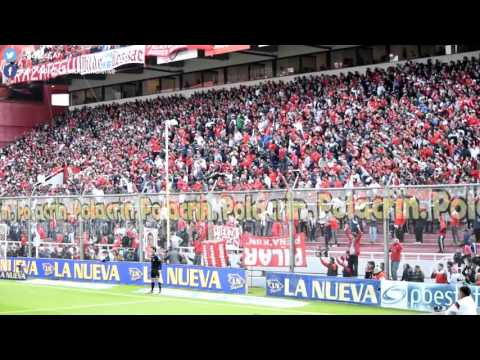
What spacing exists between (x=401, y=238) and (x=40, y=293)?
39.9 feet

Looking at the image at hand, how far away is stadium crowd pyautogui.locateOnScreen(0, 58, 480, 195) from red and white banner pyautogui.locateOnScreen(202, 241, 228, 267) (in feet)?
15.3

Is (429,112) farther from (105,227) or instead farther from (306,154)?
(105,227)

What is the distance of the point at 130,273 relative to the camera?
26.6 m

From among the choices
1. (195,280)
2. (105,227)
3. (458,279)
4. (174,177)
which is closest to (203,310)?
(195,280)

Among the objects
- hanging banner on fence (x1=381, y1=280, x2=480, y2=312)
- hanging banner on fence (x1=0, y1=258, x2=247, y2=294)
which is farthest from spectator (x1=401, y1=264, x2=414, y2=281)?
hanging banner on fence (x1=0, y1=258, x2=247, y2=294)

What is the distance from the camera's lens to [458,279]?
18.7 meters

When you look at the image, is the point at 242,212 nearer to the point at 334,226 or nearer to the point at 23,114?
the point at 334,226

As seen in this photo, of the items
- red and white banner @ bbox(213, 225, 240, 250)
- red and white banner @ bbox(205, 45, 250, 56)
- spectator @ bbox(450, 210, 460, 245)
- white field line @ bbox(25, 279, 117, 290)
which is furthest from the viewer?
red and white banner @ bbox(205, 45, 250, 56)

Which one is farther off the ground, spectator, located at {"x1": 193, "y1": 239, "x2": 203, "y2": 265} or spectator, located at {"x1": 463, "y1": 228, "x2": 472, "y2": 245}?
spectator, located at {"x1": 463, "y1": 228, "x2": 472, "y2": 245}

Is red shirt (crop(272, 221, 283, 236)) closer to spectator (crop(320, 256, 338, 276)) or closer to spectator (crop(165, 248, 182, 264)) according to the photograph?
spectator (crop(320, 256, 338, 276))

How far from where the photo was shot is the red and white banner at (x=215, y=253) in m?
24.6

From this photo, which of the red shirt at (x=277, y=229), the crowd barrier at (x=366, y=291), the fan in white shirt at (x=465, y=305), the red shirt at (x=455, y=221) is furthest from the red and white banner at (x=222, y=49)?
the fan in white shirt at (x=465, y=305)

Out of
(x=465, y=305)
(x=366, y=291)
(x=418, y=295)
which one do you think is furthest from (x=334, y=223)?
(x=465, y=305)

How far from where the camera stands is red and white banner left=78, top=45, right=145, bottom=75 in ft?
136
